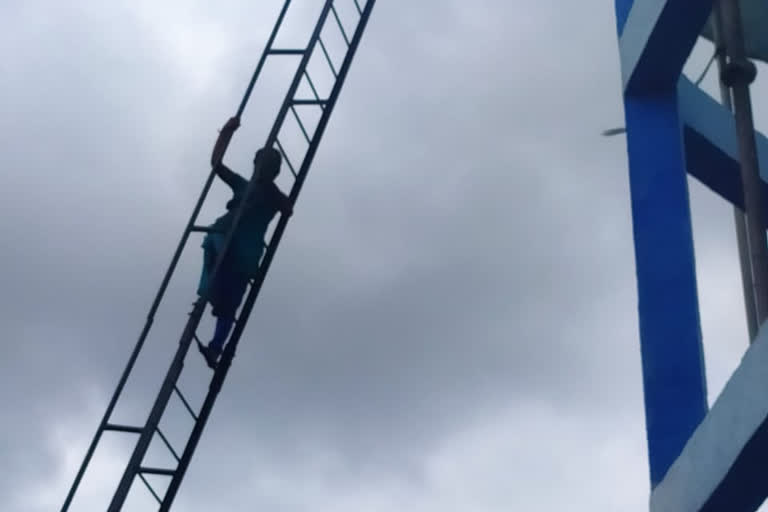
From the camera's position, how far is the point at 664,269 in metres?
9.10

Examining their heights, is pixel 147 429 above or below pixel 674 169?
below

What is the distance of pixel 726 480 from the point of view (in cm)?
729

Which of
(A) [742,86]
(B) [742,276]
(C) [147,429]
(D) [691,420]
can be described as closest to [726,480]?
(D) [691,420]

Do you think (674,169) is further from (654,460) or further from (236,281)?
(236,281)

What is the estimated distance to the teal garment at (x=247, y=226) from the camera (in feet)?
31.7

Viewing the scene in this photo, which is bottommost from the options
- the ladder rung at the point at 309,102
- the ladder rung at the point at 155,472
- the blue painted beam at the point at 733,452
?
the blue painted beam at the point at 733,452

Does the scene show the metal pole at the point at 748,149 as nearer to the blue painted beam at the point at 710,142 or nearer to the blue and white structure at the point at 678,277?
the blue and white structure at the point at 678,277

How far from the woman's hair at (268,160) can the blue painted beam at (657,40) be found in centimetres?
279

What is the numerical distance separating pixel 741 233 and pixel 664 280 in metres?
0.88

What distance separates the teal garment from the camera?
9.65 m

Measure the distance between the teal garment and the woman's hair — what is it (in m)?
0.10

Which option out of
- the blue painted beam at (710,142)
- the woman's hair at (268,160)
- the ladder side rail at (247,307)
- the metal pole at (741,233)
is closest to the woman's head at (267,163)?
the woman's hair at (268,160)

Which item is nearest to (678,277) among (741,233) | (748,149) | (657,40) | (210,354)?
(741,233)

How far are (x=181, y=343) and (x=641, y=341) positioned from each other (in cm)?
319
